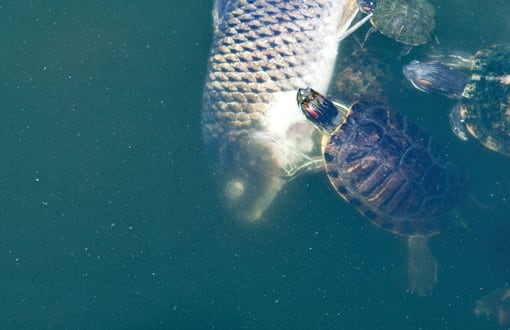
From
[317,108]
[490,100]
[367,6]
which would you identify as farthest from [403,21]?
[317,108]

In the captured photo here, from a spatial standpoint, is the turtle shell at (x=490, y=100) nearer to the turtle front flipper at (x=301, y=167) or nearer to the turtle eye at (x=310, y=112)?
the turtle front flipper at (x=301, y=167)

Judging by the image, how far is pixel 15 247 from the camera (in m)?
5.42

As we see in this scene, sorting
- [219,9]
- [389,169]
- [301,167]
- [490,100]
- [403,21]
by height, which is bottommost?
[301,167]

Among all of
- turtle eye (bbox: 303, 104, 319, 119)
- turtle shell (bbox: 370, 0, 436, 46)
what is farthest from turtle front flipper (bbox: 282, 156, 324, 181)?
turtle shell (bbox: 370, 0, 436, 46)

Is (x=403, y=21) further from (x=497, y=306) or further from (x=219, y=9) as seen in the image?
(x=497, y=306)

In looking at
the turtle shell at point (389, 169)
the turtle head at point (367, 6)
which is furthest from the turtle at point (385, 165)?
the turtle head at point (367, 6)

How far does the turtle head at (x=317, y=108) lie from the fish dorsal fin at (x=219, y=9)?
1403 mm

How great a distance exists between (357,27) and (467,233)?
2.76 meters

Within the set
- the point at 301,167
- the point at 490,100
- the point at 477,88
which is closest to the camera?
the point at 301,167

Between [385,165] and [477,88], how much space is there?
66.0 inches

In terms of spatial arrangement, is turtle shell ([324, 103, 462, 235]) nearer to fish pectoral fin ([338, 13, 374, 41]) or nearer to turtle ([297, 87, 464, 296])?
turtle ([297, 87, 464, 296])

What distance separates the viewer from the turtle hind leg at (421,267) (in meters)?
5.32

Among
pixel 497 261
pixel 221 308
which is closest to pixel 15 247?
pixel 221 308

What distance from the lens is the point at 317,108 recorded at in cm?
461
